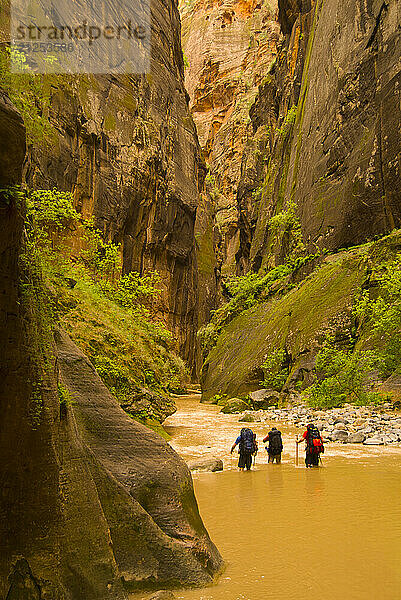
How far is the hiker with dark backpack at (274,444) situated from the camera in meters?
10.2

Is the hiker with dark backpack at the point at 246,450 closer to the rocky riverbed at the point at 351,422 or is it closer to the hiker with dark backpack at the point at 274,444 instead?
the hiker with dark backpack at the point at 274,444

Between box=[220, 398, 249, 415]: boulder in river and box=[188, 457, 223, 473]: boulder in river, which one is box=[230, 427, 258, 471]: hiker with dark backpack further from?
box=[220, 398, 249, 415]: boulder in river

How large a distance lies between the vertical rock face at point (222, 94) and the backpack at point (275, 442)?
46.6m

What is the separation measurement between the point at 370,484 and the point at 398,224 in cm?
1669

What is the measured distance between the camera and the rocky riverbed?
1184cm

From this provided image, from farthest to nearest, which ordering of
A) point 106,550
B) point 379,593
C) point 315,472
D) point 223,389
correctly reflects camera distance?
point 223,389 < point 315,472 < point 379,593 < point 106,550

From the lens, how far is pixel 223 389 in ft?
85.1

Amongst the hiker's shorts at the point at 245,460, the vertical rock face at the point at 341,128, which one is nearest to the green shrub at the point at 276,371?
the vertical rock face at the point at 341,128

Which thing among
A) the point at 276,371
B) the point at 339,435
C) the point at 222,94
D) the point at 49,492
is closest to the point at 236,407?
the point at 276,371

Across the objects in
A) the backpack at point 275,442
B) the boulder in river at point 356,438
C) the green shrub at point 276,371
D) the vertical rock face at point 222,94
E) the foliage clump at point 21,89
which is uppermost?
the vertical rock face at point 222,94

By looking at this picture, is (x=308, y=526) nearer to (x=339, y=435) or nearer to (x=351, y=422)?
(x=339, y=435)

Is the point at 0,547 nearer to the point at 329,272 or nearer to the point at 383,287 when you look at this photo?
the point at 383,287

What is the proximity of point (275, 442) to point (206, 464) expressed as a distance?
5.78ft

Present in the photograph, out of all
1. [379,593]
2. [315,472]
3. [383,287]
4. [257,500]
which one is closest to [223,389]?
[383,287]
